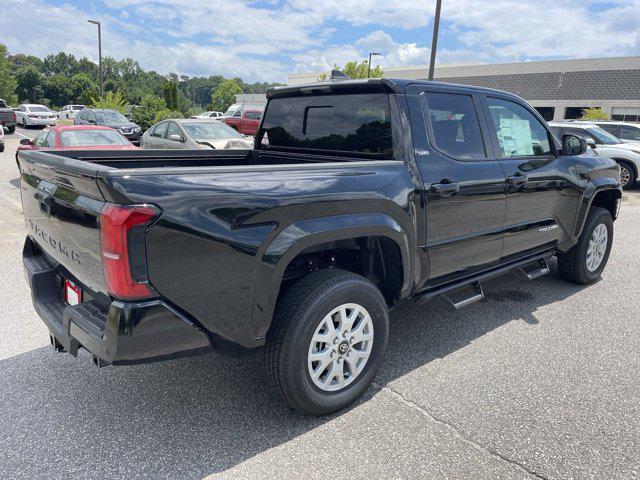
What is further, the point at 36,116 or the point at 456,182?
the point at 36,116

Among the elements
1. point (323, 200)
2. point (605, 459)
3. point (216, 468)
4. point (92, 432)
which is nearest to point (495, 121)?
point (323, 200)

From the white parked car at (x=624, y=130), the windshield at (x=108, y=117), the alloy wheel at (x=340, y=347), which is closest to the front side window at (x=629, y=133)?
the white parked car at (x=624, y=130)

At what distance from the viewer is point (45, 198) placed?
2.66 metres

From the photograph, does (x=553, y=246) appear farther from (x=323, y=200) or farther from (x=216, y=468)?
(x=216, y=468)

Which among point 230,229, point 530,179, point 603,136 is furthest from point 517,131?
point 603,136

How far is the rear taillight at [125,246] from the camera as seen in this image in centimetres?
209

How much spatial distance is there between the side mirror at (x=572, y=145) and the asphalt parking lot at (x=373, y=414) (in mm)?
1604

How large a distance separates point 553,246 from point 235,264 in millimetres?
3547

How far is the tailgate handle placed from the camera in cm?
263

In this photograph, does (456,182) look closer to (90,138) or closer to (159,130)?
(90,138)

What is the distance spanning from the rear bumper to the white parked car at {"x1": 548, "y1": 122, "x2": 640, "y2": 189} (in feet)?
41.4

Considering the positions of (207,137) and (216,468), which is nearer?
(216,468)

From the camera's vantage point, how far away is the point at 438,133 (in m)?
3.45

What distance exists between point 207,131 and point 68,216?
10546 mm
